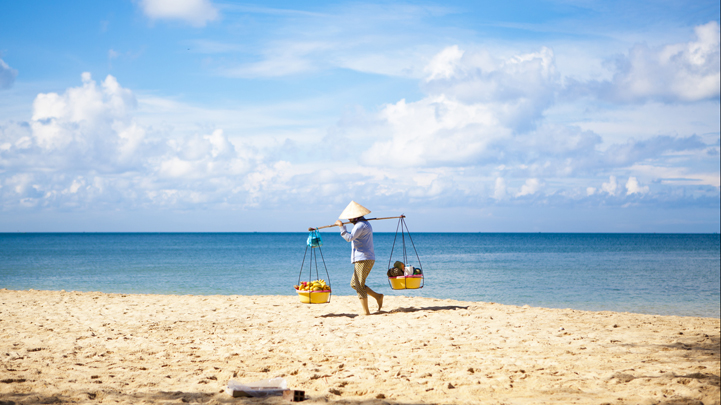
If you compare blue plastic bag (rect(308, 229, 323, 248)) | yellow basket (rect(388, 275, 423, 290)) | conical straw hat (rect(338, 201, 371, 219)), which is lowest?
yellow basket (rect(388, 275, 423, 290))

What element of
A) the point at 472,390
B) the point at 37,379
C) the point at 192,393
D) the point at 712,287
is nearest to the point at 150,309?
the point at 37,379

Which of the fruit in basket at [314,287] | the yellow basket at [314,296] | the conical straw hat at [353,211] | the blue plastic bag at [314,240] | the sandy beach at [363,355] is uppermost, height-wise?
the conical straw hat at [353,211]

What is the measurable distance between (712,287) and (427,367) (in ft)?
65.7

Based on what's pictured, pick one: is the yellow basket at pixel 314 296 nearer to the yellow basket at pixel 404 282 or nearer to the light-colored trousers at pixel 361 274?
the light-colored trousers at pixel 361 274

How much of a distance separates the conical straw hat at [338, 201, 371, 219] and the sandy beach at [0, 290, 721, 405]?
6.17ft

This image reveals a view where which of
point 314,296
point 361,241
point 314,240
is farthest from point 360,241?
point 314,296

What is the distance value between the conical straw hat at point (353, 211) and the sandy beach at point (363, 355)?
188 cm

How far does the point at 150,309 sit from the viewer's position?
406 inches

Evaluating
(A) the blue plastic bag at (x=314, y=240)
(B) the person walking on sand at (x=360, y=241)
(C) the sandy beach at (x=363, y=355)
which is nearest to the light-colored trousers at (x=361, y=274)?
(B) the person walking on sand at (x=360, y=241)

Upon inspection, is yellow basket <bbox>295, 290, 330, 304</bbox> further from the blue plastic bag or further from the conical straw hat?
the conical straw hat

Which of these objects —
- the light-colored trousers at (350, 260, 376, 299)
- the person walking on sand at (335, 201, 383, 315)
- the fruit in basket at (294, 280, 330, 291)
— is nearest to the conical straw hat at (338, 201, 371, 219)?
the person walking on sand at (335, 201, 383, 315)

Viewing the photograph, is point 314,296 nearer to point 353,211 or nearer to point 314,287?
point 314,287

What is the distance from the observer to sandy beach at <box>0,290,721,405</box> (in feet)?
15.1

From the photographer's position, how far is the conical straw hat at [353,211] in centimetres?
886
